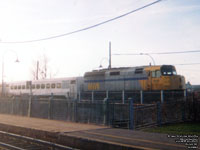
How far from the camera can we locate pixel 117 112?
618 inches

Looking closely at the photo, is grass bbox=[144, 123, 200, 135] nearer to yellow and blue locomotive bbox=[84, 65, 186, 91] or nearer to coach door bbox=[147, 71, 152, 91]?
yellow and blue locomotive bbox=[84, 65, 186, 91]

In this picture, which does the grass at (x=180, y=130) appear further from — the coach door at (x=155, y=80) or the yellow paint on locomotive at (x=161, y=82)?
the coach door at (x=155, y=80)

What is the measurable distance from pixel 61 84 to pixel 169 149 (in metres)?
31.9

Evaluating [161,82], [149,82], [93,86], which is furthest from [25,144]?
[93,86]

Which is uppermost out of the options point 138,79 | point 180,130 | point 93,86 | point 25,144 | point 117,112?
point 138,79

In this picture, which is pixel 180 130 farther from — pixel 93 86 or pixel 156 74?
pixel 93 86

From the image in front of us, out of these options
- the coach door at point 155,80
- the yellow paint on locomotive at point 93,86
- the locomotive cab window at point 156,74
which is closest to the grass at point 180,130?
the coach door at point 155,80

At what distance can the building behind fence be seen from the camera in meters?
15.7

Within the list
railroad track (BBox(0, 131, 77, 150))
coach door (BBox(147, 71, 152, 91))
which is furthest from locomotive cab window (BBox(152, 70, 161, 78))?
railroad track (BBox(0, 131, 77, 150))

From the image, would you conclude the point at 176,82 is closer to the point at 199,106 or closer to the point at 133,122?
the point at 199,106

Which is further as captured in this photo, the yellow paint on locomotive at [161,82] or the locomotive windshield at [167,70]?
the locomotive windshield at [167,70]

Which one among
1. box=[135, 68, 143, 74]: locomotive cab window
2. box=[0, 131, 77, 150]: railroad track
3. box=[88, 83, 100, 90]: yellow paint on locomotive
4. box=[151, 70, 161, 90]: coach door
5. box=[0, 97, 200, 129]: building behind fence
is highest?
box=[135, 68, 143, 74]: locomotive cab window

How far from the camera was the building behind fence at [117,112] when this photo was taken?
15.7m

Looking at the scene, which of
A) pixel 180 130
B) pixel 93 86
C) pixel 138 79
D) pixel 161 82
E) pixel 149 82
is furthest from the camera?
pixel 93 86
